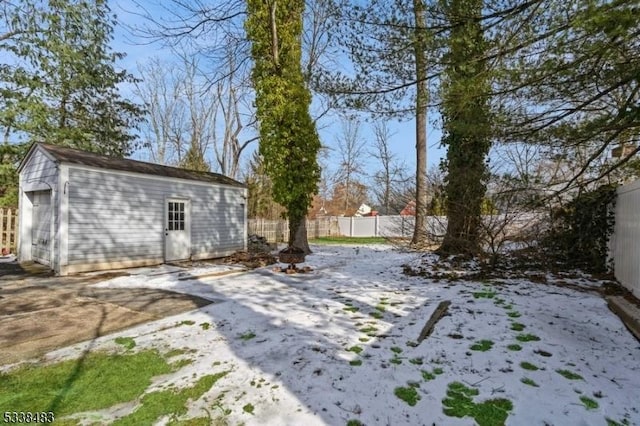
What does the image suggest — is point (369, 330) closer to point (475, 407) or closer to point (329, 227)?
point (475, 407)

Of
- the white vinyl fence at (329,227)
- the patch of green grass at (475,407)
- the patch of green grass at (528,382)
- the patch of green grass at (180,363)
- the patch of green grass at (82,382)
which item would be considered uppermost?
the white vinyl fence at (329,227)

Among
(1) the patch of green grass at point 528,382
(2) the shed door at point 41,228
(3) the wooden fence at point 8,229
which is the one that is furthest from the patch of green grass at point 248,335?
(3) the wooden fence at point 8,229

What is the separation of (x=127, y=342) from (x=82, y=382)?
84cm

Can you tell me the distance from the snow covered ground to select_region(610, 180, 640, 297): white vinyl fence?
554 mm

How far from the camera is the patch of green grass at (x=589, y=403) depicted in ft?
7.51

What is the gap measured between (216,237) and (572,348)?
30.4ft

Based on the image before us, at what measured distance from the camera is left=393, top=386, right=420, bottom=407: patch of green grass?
2.41 meters

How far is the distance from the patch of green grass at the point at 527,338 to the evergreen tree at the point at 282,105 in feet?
23.4

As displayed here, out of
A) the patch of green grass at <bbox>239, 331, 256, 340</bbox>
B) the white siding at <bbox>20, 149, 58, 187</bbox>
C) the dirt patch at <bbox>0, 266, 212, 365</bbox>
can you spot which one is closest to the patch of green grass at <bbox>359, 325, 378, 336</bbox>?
the patch of green grass at <bbox>239, 331, 256, 340</bbox>

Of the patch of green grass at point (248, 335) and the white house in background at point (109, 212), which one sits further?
the white house in background at point (109, 212)

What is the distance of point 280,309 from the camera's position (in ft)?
15.6

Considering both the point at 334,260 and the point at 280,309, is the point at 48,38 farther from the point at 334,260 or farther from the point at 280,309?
the point at 280,309

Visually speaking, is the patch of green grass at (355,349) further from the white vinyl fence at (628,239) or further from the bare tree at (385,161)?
the bare tree at (385,161)

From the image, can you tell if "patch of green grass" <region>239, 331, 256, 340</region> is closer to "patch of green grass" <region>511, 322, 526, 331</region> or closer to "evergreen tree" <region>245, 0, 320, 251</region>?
"patch of green grass" <region>511, 322, 526, 331</region>
